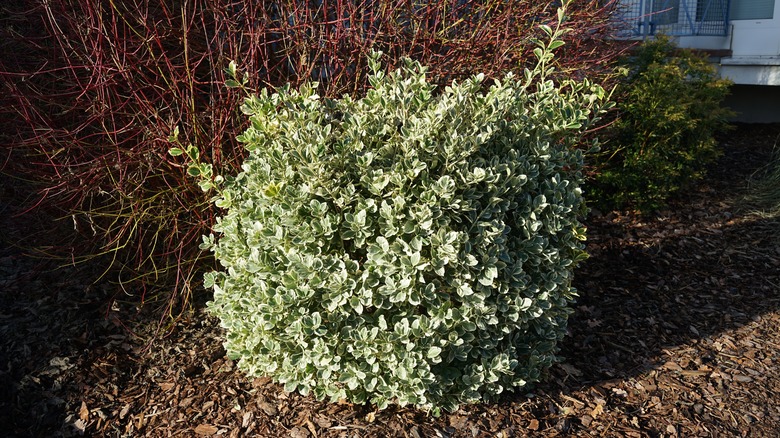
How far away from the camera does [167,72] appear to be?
11.4ft

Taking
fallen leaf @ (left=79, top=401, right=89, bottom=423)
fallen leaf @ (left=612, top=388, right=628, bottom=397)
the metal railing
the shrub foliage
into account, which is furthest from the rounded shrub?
the metal railing

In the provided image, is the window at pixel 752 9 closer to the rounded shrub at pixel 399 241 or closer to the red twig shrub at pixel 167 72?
the red twig shrub at pixel 167 72

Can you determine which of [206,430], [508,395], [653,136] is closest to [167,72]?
[206,430]

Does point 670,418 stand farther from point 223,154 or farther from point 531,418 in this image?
point 223,154

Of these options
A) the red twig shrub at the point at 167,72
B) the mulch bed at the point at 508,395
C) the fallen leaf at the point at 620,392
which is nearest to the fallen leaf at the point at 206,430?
the mulch bed at the point at 508,395

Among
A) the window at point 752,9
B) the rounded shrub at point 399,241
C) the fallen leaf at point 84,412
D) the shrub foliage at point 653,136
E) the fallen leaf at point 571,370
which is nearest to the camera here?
the rounded shrub at point 399,241

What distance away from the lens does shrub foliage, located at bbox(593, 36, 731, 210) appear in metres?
4.84

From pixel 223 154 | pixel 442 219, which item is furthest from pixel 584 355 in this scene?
pixel 223 154

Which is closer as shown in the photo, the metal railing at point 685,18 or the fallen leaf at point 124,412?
the fallen leaf at point 124,412

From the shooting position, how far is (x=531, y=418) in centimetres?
285

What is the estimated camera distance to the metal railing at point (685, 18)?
738cm

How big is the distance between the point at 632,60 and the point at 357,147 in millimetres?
3562

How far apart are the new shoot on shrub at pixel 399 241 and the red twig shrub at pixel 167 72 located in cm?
64

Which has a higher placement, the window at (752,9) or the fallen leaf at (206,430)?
the window at (752,9)
